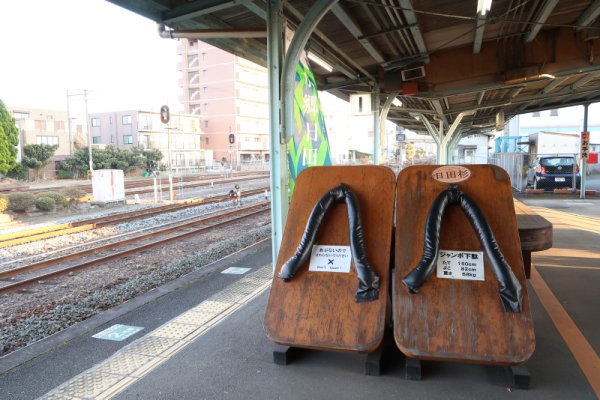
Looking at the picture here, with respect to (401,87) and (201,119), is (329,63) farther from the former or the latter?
(201,119)

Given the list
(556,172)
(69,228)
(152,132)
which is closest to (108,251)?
(69,228)

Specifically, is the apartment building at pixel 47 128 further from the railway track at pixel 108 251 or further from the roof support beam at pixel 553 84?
the roof support beam at pixel 553 84

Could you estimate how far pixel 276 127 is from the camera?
457cm

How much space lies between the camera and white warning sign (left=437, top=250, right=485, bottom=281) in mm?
3238

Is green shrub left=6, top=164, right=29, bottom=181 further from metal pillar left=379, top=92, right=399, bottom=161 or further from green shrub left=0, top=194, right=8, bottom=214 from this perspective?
metal pillar left=379, top=92, right=399, bottom=161

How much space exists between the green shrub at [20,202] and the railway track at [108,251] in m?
7.40

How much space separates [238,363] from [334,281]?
99 centimetres

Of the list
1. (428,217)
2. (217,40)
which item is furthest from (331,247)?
(217,40)

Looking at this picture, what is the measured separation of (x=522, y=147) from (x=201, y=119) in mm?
51855

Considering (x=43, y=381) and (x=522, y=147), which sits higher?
(x=522, y=147)

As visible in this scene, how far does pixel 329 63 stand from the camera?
7.68 meters

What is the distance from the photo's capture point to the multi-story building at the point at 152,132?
63.2 metres

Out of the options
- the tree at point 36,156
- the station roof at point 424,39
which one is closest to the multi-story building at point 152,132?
the tree at point 36,156

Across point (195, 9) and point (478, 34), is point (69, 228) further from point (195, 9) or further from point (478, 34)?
point (478, 34)
